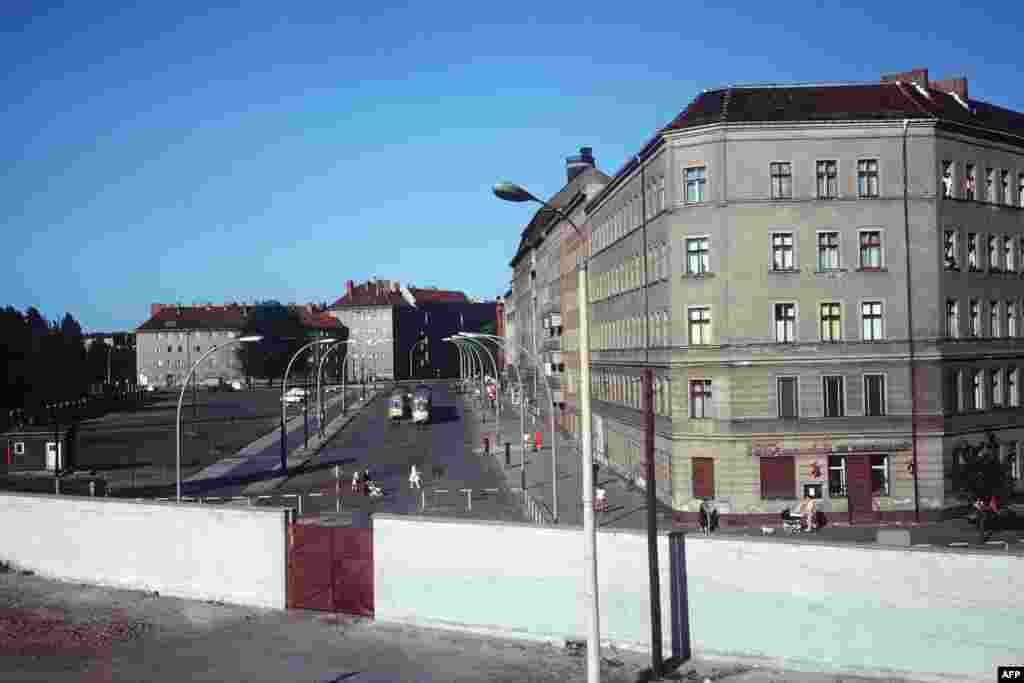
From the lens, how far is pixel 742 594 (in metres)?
19.8

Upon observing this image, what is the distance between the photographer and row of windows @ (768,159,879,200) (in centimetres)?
3741

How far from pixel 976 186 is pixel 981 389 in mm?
7908

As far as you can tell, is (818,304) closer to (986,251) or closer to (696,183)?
(696,183)

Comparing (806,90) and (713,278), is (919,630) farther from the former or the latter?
(806,90)

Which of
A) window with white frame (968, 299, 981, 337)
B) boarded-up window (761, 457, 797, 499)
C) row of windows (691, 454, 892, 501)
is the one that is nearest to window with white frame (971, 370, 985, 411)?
window with white frame (968, 299, 981, 337)

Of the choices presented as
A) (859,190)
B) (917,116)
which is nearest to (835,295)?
(859,190)

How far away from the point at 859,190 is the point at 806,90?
493 cm

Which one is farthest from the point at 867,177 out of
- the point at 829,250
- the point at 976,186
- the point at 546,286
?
the point at 546,286

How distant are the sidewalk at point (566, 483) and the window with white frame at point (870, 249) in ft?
38.7

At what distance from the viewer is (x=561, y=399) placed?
78.3 metres

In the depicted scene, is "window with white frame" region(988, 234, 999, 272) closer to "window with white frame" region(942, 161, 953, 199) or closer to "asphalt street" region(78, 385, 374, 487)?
"window with white frame" region(942, 161, 953, 199)

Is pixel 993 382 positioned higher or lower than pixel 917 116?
lower

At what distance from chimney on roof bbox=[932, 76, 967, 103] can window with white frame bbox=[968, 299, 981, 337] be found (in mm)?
11198

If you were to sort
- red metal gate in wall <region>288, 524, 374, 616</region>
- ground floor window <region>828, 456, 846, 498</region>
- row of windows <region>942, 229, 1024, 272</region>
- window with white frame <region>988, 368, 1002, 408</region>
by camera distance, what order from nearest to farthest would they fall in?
red metal gate in wall <region>288, 524, 374, 616</region>
ground floor window <region>828, 456, 846, 498</region>
row of windows <region>942, 229, 1024, 272</region>
window with white frame <region>988, 368, 1002, 408</region>
